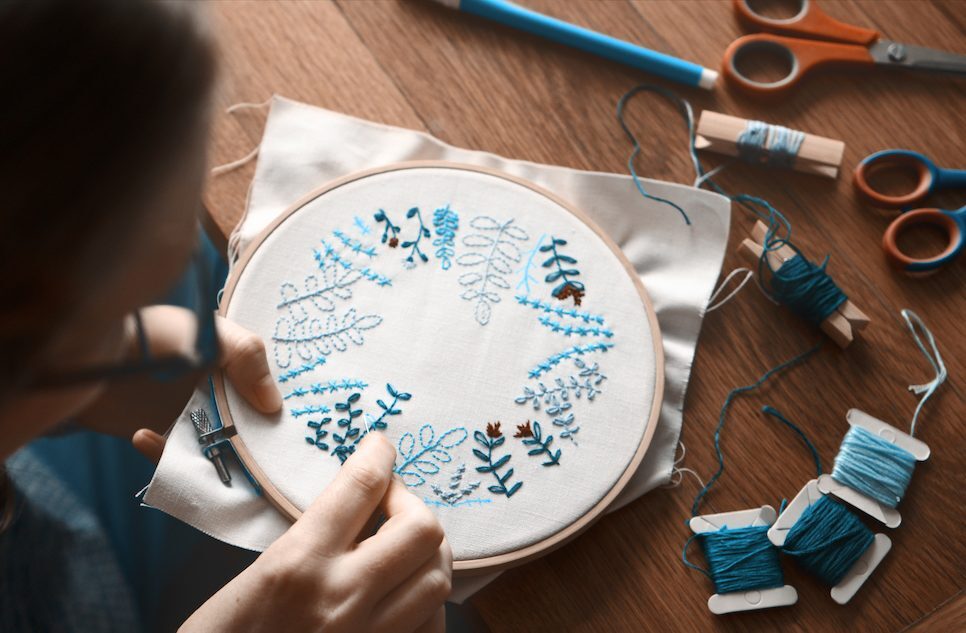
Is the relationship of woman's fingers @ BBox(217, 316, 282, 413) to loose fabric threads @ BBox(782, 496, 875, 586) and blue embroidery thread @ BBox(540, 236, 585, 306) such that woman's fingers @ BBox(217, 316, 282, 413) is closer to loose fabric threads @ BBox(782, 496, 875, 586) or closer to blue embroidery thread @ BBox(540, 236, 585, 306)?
blue embroidery thread @ BBox(540, 236, 585, 306)

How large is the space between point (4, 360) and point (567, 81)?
69 centimetres

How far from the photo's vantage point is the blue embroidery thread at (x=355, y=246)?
81 cm

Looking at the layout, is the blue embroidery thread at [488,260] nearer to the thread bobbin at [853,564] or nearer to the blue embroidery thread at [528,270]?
the blue embroidery thread at [528,270]

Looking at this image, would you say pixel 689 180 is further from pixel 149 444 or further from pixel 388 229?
pixel 149 444

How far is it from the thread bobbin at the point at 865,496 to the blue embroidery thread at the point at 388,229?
1.61ft

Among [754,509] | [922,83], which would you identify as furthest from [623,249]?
[922,83]

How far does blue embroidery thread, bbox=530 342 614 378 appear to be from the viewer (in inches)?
30.7

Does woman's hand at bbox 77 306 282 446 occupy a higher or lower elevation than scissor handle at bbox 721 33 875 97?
lower

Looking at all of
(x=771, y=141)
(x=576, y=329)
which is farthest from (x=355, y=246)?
(x=771, y=141)

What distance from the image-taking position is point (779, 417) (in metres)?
0.80

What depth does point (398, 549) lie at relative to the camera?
65 centimetres

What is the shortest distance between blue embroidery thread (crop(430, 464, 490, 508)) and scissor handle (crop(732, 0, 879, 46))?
63 centimetres

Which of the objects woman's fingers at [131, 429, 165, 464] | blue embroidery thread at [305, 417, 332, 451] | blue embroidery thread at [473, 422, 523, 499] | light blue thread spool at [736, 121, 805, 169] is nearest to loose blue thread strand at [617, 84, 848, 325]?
light blue thread spool at [736, 121, 805, 169]

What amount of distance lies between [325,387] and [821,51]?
677 millimetres
